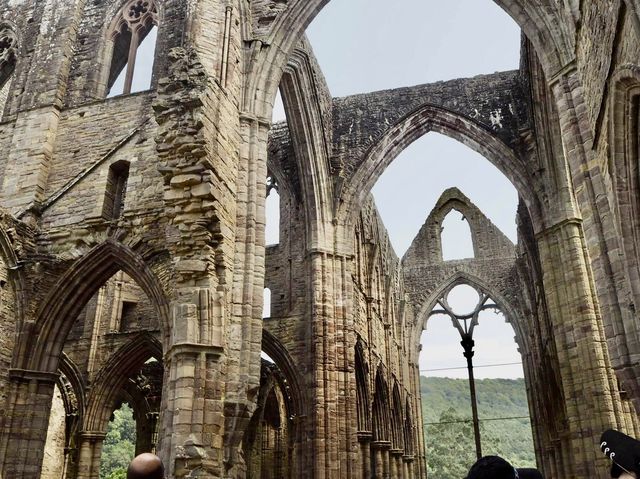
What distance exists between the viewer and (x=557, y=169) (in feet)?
38.2

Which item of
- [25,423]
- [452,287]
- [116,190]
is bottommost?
[25,423]

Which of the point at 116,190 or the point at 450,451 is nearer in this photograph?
the point at 116,190

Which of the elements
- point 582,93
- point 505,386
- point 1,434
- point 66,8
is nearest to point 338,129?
point 66,8

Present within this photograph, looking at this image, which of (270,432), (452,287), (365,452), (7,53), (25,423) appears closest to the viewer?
(25,423)

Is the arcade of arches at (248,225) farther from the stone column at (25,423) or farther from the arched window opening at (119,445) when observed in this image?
the arched window opening at (119,445)

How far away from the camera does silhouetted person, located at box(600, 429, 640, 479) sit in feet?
5.63

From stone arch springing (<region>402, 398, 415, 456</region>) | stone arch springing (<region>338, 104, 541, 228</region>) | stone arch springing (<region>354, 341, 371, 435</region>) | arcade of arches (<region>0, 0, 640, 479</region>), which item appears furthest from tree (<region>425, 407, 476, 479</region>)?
stone arch springing (<region>338, 104, 541, 228</region>)

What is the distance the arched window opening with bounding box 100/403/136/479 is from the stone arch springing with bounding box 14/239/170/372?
21364mm

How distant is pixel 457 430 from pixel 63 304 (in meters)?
39.5

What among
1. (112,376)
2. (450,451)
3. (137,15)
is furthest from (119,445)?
(137,15)

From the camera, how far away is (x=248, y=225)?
25.3 ft

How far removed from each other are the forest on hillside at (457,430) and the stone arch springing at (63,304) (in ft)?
47.4

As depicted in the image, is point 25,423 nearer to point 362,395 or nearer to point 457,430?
point 362,395

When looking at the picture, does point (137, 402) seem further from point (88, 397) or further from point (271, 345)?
point (271, 345)
